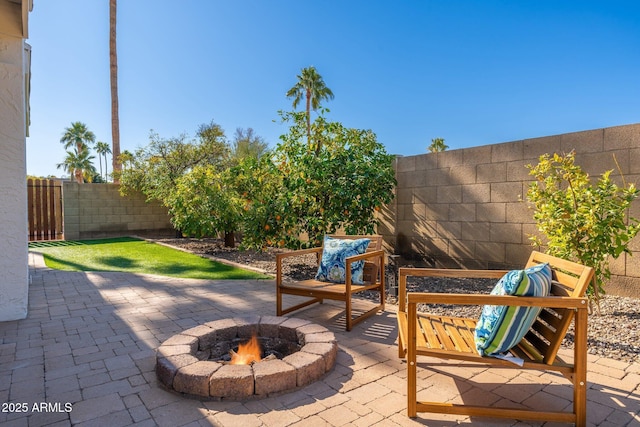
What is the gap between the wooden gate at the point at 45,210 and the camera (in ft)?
36.8

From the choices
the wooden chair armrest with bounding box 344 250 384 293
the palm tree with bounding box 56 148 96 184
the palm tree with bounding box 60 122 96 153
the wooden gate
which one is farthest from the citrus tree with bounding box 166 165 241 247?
the palm tree with bounding box 60 122 96 153

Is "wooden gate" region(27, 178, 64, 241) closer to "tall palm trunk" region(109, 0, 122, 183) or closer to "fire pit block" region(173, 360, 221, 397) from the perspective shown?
"tall palm trunk" region(109, 0, 122, 183)

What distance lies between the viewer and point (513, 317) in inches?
75.8

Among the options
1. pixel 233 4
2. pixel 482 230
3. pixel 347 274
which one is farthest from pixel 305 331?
pixel 233 4

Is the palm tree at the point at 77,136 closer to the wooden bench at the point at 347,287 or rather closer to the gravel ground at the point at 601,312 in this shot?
the gravel ground at the point at 601,312

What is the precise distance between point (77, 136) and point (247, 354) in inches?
1661

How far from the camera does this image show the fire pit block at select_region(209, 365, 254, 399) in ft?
7.04

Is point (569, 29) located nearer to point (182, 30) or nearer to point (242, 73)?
point (182, 30)

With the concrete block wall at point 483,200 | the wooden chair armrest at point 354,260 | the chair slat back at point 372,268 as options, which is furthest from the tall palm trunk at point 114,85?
the wooden chair armrest at point 354,260

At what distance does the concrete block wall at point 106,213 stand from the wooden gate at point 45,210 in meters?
0.56

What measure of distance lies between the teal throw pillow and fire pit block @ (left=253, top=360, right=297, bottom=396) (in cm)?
166

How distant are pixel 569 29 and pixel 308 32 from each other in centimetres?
803

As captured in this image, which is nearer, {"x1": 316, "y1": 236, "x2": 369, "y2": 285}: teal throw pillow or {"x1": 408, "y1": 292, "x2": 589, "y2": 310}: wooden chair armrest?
{"x1": 408, "y1": 292, "x2": 589, "y2": 310}: wooden chair armrest

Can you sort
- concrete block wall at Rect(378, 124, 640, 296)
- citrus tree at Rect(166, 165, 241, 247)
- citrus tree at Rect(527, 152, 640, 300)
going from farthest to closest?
citrus tree at Rect(166, 165, 241, 247), concrete block wall at Rect(378, 124, 640, 296), citrus tree at Rect(527, 152, 640, 300)
